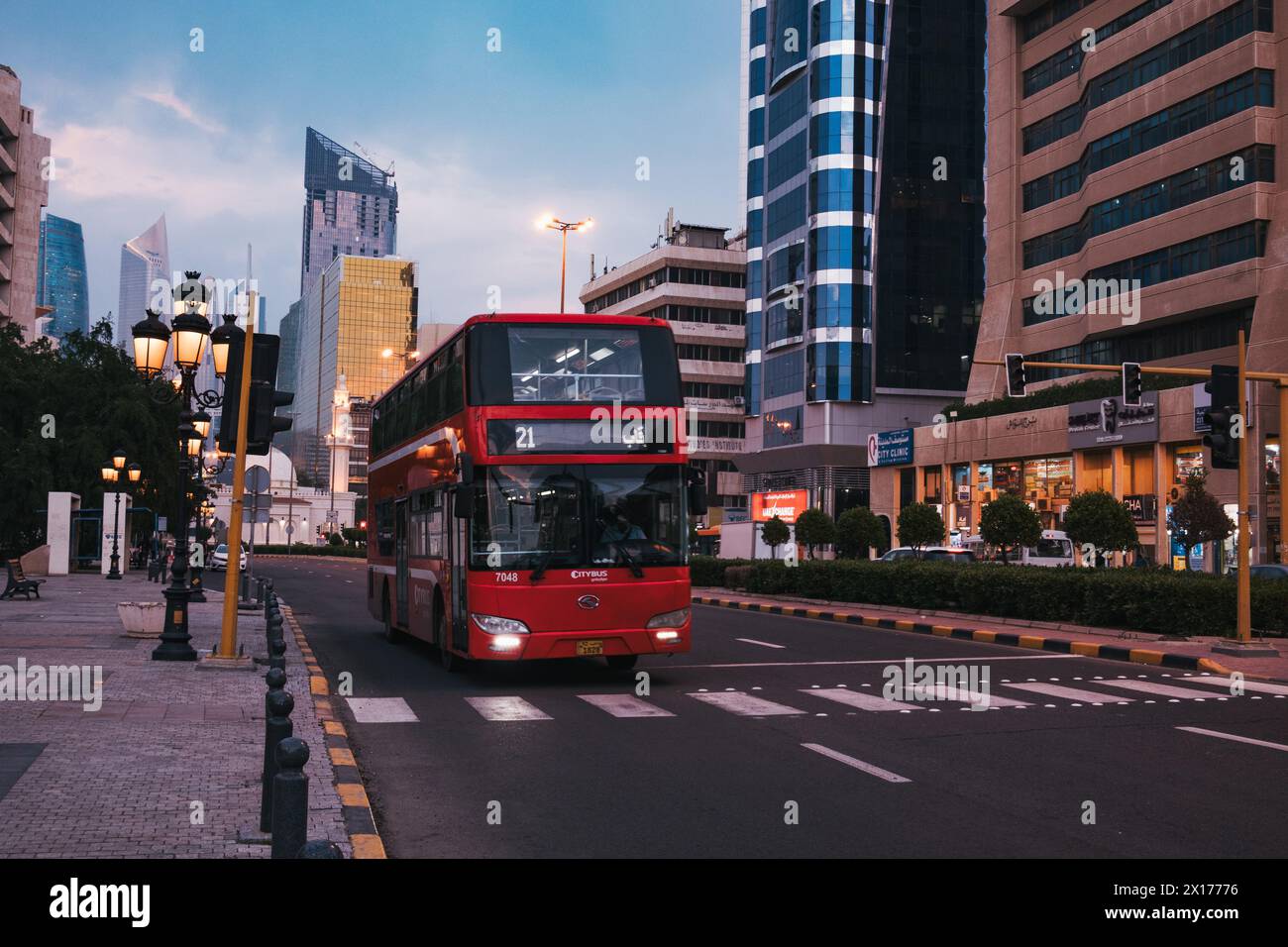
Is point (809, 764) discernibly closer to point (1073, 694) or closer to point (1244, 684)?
point (1073, 694)

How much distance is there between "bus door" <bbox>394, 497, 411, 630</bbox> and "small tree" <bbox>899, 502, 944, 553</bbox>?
16.5m

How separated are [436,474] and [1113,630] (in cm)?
1210

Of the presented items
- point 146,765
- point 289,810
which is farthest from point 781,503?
point 289,810

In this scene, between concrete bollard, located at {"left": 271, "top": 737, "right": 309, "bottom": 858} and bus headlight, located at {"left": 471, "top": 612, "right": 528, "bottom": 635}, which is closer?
concrete bollard, located at {"left": 271, "top": 737, "right": 309, "bottom": 858}

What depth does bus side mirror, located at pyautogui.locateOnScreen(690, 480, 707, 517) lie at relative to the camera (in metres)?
14.0

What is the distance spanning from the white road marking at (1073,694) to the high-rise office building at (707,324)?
7443cm

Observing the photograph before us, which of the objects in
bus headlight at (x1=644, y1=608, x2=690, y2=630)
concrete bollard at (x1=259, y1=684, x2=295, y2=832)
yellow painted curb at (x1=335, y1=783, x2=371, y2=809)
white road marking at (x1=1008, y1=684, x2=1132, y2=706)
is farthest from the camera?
bus headlight at (x1=644, y1=608, x2=690, y2=630)

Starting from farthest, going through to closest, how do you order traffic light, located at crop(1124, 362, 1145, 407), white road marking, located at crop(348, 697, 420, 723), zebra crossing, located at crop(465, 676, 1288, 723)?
traffic light, located at crop(1124, 362, 1145, 407), zebra crossing, located at crop(465, 676, 1288, 723), white road marking, located at crop(348, 697, 420, 723)

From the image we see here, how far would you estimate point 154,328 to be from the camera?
51.0ft

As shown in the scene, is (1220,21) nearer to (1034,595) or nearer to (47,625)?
(1034,595)

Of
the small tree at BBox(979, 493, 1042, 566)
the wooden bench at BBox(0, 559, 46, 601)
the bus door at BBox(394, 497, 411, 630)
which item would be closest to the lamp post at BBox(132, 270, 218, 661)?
the bus door at BBox(394, 497, 411, 630)

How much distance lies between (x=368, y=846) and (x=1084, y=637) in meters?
16.1

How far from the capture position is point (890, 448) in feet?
206

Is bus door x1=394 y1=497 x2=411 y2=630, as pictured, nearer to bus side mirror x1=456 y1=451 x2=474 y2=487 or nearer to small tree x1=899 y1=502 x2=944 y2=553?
bus side mirror x1=456 y1=451 x2=474 y2=487
